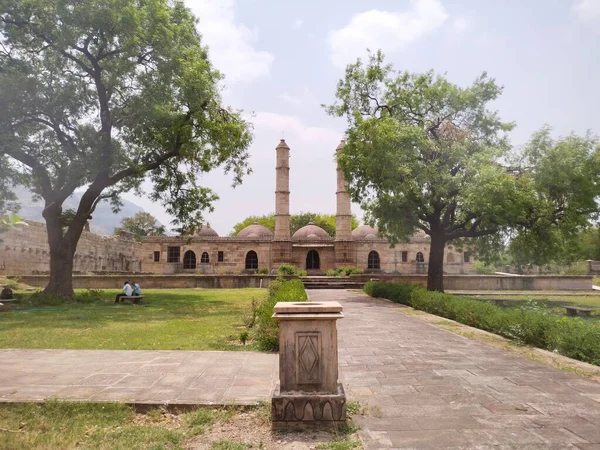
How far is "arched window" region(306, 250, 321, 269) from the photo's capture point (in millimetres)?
39031

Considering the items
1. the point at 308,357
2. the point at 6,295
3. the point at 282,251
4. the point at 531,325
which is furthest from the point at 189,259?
the point at 308,357

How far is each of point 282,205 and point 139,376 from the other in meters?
31.6

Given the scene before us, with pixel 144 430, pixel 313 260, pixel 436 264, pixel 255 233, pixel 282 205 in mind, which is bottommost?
pixel 144 430

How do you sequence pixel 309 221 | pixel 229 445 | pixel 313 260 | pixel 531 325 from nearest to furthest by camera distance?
pixel 229 445 → pixel 531 325 → pixel 313 260 → pixel 309 221

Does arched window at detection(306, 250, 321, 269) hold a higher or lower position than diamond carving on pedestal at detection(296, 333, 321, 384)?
higher

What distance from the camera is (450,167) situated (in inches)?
701

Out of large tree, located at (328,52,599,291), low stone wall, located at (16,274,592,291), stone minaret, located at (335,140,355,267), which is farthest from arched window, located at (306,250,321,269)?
large tree, located at (328,52,599,291)

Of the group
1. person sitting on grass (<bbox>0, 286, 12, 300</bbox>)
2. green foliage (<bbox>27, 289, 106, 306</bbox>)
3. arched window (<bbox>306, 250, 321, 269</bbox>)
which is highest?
arched window (<bbox>306, 250, 321, 269</bbox>)

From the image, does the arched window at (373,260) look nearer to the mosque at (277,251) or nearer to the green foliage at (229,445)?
the mosque at (277,251)

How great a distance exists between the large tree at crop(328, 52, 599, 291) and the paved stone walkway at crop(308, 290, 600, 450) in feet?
30.7

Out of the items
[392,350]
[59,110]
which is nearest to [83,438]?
[392,350]

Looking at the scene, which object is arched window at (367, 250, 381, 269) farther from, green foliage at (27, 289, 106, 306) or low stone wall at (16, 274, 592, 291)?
green foliage at (27, 289, 106, 306)

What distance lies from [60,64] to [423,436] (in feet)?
58.5

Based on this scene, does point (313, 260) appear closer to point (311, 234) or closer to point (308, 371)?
point (311, 234)
